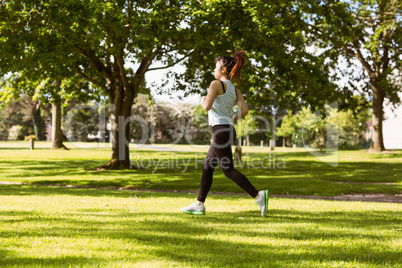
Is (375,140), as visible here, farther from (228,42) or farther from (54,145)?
(54,145)

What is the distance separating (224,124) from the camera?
5723 mm

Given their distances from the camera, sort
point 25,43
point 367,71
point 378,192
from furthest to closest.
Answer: point 367,71 < point 25,43 < point 378,192

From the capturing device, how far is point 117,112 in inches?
799

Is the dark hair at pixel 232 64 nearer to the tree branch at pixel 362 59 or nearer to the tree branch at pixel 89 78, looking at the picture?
the tree branch at pixel 89 78

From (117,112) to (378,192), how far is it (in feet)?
40.0

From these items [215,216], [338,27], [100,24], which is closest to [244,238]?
[215,216]

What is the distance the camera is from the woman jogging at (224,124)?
5668 millimetres

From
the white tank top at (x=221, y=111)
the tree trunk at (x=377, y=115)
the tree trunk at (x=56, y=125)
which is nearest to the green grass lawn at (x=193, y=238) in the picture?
the white tank top at (x=221, y=111)

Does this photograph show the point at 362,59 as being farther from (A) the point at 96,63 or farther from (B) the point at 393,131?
(B) the point at 393,131

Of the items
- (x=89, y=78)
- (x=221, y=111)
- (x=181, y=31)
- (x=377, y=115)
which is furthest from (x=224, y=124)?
(x=377, y=115)

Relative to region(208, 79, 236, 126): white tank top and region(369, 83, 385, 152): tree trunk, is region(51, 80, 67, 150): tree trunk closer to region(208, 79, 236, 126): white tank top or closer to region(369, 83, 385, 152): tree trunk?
region(369, 83, 385, 152): tree trunk

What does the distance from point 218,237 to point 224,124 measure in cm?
176

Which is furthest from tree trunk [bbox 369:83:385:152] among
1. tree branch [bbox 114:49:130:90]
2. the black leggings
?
the black leggings

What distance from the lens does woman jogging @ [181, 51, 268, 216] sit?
18.6ft
